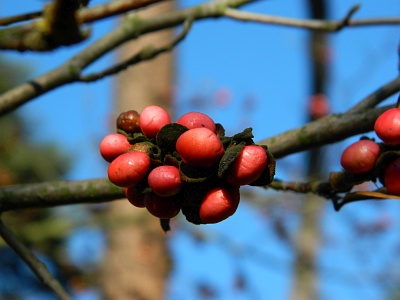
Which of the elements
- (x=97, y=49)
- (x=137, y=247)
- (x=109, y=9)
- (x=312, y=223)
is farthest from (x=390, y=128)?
(x=312, y=223)

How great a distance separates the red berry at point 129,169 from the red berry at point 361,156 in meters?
0.33

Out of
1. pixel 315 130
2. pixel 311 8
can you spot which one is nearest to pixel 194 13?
pixel 315 130

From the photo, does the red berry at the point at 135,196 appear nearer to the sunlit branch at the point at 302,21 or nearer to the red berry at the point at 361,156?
the red berry at the point at 361,156

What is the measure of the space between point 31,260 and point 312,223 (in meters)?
5.42

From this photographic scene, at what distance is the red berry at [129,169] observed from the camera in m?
0.85

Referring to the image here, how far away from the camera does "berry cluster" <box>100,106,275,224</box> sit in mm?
798

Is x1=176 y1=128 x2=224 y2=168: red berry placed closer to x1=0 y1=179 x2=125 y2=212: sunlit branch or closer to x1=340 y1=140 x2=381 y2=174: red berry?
x1=340 y1=140 x2=381 y2=174: red berry

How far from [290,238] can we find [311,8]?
10.1 feet

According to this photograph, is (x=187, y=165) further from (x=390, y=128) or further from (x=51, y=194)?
(x=51, y=194)

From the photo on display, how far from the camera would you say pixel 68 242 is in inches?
265

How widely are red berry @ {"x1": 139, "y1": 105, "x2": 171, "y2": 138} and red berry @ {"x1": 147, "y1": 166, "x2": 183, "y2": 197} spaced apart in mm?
92

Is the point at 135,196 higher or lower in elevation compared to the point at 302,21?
lower

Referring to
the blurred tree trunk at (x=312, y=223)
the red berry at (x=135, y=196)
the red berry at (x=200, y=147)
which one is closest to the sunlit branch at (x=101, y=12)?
the red berry at (x=135, y=196)

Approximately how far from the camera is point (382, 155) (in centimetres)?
91
